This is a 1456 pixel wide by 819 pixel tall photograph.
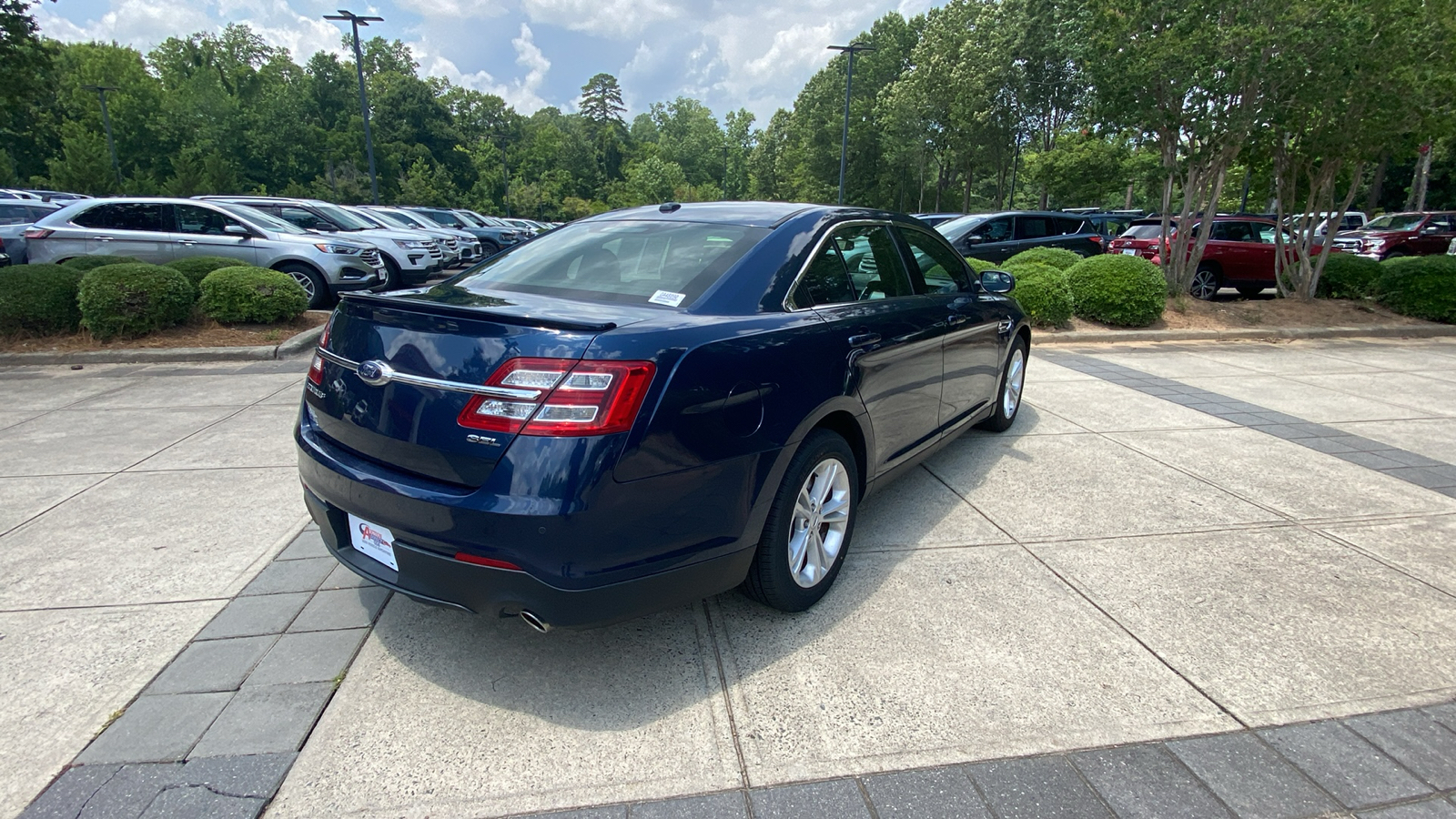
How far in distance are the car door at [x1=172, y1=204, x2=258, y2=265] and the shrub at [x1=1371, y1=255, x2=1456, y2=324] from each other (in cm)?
1689

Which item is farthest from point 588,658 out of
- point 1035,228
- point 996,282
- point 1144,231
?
point 1144,231

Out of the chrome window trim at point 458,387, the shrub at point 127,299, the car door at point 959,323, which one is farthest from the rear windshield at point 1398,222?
the shrub at point 127,299

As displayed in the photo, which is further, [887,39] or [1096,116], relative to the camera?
[887,39]

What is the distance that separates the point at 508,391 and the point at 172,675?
163cm

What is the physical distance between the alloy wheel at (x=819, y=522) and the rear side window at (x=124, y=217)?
455 inches

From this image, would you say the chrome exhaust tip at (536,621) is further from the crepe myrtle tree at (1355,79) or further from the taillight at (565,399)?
the crepe myrtle tree at (1355,79)

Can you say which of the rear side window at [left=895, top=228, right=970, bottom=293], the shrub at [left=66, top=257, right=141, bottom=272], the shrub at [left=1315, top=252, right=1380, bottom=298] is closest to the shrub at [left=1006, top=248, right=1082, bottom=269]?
the shrub at [left=1315, top=252, right=1380, bottom=298]

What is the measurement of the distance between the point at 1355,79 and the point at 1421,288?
381 cm

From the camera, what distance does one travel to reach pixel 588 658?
271 cm

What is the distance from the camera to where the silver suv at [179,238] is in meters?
10.3

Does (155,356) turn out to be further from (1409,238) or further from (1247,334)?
(1409,238)

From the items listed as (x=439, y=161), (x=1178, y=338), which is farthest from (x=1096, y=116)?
(x=439, y=161)

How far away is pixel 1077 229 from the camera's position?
14719 millimetres

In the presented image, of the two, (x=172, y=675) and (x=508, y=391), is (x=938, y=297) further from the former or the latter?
(x=172, y=675)
